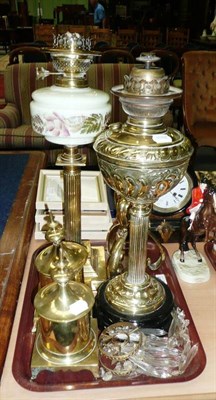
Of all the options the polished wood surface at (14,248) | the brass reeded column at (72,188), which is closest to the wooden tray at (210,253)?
the brass reeded column at (72,188)

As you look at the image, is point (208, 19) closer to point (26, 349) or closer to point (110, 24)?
point (110, 24)

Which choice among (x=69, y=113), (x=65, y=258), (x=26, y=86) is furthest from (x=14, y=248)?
(x=26, y=86)

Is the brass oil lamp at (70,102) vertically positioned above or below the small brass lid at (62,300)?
above

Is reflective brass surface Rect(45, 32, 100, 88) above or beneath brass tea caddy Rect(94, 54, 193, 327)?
above

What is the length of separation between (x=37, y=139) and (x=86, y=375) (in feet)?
6.24

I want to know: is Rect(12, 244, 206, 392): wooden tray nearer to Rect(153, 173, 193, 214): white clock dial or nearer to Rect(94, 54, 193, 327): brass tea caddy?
Rect(94, 54, 193, 327): brass tea caddy

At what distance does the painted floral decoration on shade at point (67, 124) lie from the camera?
2.13 feet

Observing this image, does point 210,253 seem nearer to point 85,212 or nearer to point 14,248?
point 85,212

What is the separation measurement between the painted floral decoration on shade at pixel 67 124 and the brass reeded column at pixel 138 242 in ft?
0.52

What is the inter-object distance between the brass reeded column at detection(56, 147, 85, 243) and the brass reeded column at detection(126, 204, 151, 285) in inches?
5.2

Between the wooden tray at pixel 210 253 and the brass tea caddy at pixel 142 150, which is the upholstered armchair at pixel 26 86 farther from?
the brass tea caddy at pixel 142 150

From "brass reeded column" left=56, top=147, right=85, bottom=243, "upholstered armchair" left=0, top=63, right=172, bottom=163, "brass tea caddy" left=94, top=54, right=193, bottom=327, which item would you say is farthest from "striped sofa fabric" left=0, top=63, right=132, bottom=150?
"brass tea caddy" left=94, top=54, right=193, bottom=327

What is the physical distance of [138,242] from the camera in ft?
2.37

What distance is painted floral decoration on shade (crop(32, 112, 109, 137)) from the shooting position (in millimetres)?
648
